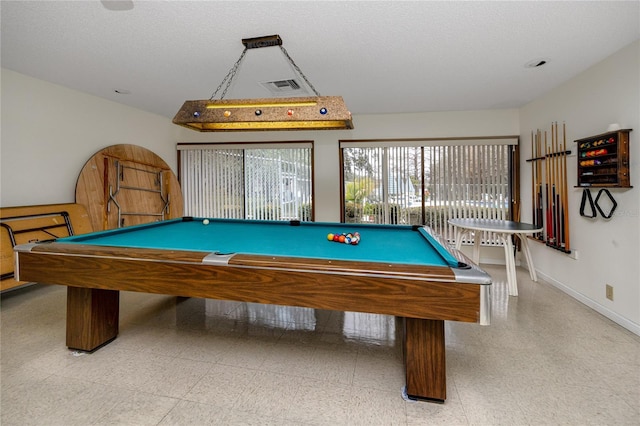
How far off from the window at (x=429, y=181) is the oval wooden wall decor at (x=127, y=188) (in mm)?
2951

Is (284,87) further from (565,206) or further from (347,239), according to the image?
(565,206)

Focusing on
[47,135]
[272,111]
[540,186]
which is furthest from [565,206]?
[47,135]

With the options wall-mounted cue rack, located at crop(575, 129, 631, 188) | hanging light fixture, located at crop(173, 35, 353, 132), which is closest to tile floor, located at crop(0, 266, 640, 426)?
wall-mounted cue rack, located at crop(575, 129, 631, 188)

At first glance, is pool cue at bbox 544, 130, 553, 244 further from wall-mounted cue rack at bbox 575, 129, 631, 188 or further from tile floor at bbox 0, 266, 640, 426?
tile floor at bbox 0, 266, 640, 426

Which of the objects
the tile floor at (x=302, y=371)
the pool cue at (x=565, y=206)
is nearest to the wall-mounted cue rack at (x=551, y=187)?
the pool cue at (x=565, y=206)

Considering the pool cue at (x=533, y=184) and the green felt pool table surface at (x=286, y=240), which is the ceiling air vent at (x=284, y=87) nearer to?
the green felt pool table surface at (x=286, y=240)

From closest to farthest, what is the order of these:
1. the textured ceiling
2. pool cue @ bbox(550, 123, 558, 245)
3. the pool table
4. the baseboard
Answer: the pool table
the textured ceiling
the baseboard
pool cue @ bbox(550, 123, 558, 245)

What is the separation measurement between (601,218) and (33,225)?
18.3 ft

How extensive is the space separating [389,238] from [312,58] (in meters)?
1.73

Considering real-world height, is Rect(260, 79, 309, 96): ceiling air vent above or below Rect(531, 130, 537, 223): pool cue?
above

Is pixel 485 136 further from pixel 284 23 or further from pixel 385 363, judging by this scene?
Result: pixel 385 363

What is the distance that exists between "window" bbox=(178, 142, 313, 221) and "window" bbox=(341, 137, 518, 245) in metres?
0.76

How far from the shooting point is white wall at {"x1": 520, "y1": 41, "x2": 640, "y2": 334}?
2389 mm

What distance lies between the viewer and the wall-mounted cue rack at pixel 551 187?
129 inches
